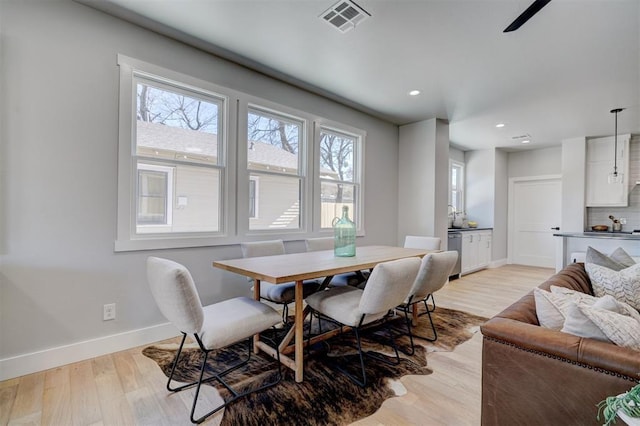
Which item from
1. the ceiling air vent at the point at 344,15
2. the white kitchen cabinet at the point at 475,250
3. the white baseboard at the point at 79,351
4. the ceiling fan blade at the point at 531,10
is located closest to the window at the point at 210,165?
the white baseboard at the point at 79,351

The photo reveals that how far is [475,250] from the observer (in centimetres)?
613

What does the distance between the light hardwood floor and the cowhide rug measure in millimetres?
90

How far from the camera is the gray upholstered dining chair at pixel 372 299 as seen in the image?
1.90 m

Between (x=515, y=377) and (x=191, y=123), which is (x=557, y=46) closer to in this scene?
(x=515, y=377)

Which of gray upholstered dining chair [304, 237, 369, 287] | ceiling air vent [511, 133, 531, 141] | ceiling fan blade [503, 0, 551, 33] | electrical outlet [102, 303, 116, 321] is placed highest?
ceiling air vent [511, 133, 531, 141]

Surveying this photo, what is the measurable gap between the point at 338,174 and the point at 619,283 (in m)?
3.11

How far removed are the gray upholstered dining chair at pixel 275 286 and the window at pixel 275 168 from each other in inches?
19.1

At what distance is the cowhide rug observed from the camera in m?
1.73

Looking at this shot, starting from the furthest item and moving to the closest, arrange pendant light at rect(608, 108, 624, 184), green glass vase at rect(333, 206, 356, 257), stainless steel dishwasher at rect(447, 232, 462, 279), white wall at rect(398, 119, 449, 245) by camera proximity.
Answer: stainless steel dishwasher at rect(447, 232, 462, 279) < white wall at rect(398, 119, 449, 245) < pendant light at rect(608, 108, 624, 184) < green glass vase at rect(333, 206, 356, 257)

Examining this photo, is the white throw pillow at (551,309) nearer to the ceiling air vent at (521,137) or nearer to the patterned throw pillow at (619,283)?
the patterned throw pillow at (619,283)

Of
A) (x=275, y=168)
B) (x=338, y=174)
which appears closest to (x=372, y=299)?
(x=275, y=168)

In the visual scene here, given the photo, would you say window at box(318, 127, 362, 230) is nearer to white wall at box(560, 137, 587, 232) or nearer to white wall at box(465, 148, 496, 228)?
white wall at box(465, 148, 496, 228)

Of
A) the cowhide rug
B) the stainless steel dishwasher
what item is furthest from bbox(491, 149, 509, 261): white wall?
the cowhide rug

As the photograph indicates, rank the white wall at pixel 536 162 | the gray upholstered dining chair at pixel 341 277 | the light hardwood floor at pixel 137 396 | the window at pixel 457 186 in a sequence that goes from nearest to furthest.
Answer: the light hardwood floor at pixel 137 396 → the gray upholstered dining chair at pixel 341 277 → the white wall at pixel 536 162 → the window at pixel 457 186
